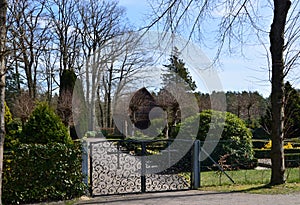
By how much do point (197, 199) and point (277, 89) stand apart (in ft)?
10.3

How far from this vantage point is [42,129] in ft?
26.0

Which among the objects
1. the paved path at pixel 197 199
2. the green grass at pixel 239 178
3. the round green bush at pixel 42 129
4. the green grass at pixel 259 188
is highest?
the round green bush at pixel 42 129

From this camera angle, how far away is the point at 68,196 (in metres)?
7.12

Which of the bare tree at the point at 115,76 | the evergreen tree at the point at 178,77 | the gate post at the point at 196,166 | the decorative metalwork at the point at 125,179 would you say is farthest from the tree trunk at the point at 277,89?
the evergreen tree at the point at 178,77

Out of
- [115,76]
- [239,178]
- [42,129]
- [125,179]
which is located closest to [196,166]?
[239,178]

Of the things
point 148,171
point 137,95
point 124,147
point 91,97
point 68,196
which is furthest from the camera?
point 137,95

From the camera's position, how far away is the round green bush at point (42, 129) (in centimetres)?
790

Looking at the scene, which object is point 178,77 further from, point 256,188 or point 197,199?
point 197,199

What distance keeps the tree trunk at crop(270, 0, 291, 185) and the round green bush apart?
485 centimetres

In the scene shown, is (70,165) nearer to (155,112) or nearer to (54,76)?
(155,112)

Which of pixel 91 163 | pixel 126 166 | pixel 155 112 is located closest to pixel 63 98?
pixel 155 112

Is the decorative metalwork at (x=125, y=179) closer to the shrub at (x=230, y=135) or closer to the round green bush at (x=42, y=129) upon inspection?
the round green bush at (x=42, y=129)

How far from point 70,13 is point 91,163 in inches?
756

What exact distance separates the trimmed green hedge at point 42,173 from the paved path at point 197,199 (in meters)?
0.51
